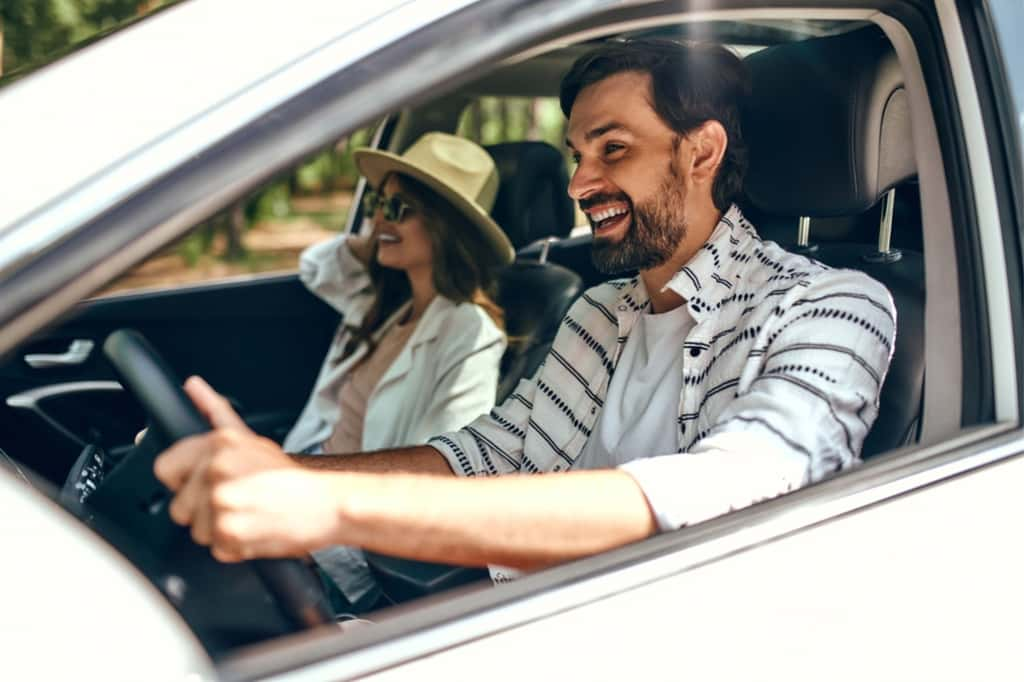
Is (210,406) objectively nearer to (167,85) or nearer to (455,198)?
(167,85)

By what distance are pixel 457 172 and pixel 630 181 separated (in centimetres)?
131

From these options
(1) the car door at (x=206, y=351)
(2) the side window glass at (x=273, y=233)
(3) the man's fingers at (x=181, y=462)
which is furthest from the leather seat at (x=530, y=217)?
(2) the side window glass at (x=273, y=233)

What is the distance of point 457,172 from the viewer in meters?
3.24

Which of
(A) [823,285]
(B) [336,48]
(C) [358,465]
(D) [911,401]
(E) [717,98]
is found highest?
(B) [336,48]

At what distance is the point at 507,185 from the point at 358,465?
1.61 meters

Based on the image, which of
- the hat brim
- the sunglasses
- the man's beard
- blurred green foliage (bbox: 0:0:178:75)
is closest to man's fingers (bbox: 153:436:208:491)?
the man's beard

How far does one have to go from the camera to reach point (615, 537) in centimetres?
129

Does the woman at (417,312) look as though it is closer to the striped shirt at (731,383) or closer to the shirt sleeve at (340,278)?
the shirt sleeve at (340,278)

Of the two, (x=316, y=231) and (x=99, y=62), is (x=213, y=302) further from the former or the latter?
(x=316, y=231)

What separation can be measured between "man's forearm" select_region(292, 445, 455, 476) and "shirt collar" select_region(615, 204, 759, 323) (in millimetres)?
504

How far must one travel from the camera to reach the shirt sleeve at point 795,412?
139 centimetres

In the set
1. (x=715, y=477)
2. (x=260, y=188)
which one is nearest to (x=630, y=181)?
(x=715, y=477)

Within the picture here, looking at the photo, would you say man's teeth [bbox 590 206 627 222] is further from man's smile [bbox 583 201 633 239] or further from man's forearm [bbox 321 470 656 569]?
man's forearm [bbox 321 470 656 569]

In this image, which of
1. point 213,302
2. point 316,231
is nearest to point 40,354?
point 213,302
